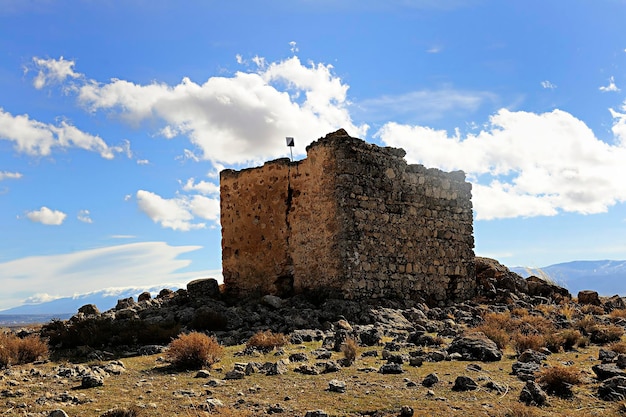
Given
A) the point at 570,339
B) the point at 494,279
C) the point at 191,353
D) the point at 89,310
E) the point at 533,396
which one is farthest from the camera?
the point at 494,279

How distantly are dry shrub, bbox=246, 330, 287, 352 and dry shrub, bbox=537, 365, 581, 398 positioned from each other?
4564 millimetres

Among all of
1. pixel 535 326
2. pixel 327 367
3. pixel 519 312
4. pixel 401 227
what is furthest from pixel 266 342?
pixel 519 312

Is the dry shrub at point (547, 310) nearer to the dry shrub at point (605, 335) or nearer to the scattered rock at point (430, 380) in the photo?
the dry shrub at point (605, 335)

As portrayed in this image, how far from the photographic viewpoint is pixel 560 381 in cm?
637

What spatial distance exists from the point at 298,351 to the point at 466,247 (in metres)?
9.20

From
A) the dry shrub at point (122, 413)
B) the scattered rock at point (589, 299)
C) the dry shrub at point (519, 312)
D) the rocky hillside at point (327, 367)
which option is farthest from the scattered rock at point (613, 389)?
the scattered rock at point (589, 299)

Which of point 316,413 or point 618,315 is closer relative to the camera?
point 316,413

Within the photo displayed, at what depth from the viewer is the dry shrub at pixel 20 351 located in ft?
27.7

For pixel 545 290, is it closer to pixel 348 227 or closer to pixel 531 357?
pixel 348 227

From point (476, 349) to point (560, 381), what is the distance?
2.31 meters

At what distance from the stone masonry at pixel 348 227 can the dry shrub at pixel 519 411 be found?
25.2 ft

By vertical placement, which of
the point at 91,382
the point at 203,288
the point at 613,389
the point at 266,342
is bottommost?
the point at 613,389

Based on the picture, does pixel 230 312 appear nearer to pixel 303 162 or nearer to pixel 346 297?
pixel 346 297

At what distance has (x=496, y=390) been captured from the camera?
638 centimetres
